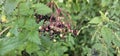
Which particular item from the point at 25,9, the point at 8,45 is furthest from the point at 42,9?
the point at 8,45

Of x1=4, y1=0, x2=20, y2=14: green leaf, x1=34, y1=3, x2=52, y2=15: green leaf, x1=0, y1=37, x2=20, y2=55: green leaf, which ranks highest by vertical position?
x1=4, y1=0, x2=20, y2=14: green leaf

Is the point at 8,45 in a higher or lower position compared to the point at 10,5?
lower

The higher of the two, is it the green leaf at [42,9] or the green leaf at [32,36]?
the green leaf at [42,9]

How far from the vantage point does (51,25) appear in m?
1.21

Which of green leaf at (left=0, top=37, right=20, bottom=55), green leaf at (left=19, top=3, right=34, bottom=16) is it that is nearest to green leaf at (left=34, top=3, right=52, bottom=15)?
green leaf at (left=19, top=3, right=34, bottom=16)

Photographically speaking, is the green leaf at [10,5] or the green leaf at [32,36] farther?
the green leaf at [32,36]

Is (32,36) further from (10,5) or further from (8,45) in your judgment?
(10,5)

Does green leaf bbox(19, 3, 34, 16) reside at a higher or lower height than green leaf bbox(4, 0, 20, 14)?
lower

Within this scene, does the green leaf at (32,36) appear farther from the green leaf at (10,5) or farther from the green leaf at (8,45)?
the green leaf at (10,5)

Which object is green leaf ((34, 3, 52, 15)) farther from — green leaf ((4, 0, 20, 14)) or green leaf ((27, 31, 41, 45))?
green leaf ((4, 0, 20, 14))

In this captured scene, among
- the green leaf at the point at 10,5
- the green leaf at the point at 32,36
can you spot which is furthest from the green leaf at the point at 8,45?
the green leaf at the point at 10,5

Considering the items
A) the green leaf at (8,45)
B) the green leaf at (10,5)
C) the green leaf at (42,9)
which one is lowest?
the green leaf at (8,45)

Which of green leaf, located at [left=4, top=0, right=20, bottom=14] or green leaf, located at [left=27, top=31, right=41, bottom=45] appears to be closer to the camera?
green leaf, located at [left=4, top=0, right=20, bottom=14]

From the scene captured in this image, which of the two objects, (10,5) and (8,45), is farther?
(8,45)
